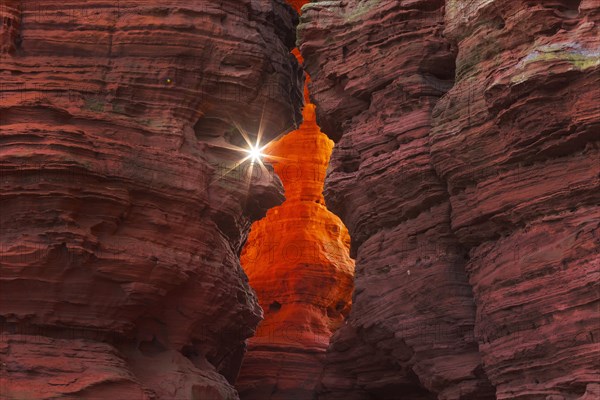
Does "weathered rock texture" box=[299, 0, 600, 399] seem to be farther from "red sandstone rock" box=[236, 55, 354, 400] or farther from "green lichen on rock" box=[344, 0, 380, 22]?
"red sandstone rock" box=[236, 55, 354, 400]

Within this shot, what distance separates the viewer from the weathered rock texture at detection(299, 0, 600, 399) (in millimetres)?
14070

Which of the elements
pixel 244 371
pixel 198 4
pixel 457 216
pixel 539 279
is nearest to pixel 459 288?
pixel 457 216

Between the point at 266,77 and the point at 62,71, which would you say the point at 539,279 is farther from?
the point at 62,71

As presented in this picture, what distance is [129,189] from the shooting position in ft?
54.1

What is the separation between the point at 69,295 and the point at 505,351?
22.0 ft

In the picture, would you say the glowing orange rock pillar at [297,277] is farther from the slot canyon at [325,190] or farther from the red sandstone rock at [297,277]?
the slot canyon at [325,190]

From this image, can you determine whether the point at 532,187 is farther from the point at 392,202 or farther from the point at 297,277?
the point at 297,277

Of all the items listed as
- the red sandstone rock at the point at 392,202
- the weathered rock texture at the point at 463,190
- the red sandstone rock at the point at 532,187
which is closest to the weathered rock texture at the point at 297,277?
the weathered rock texture at the point at 463,190

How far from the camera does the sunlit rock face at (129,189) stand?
1566cm

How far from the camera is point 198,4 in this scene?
18.0 m

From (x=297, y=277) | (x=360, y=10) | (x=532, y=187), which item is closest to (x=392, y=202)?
(x=532, y=187)

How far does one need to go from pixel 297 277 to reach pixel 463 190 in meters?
10.2

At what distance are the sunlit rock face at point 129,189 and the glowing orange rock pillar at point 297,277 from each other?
17.3 feet

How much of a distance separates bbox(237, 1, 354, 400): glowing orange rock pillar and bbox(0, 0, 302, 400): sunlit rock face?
5259 millimetres
